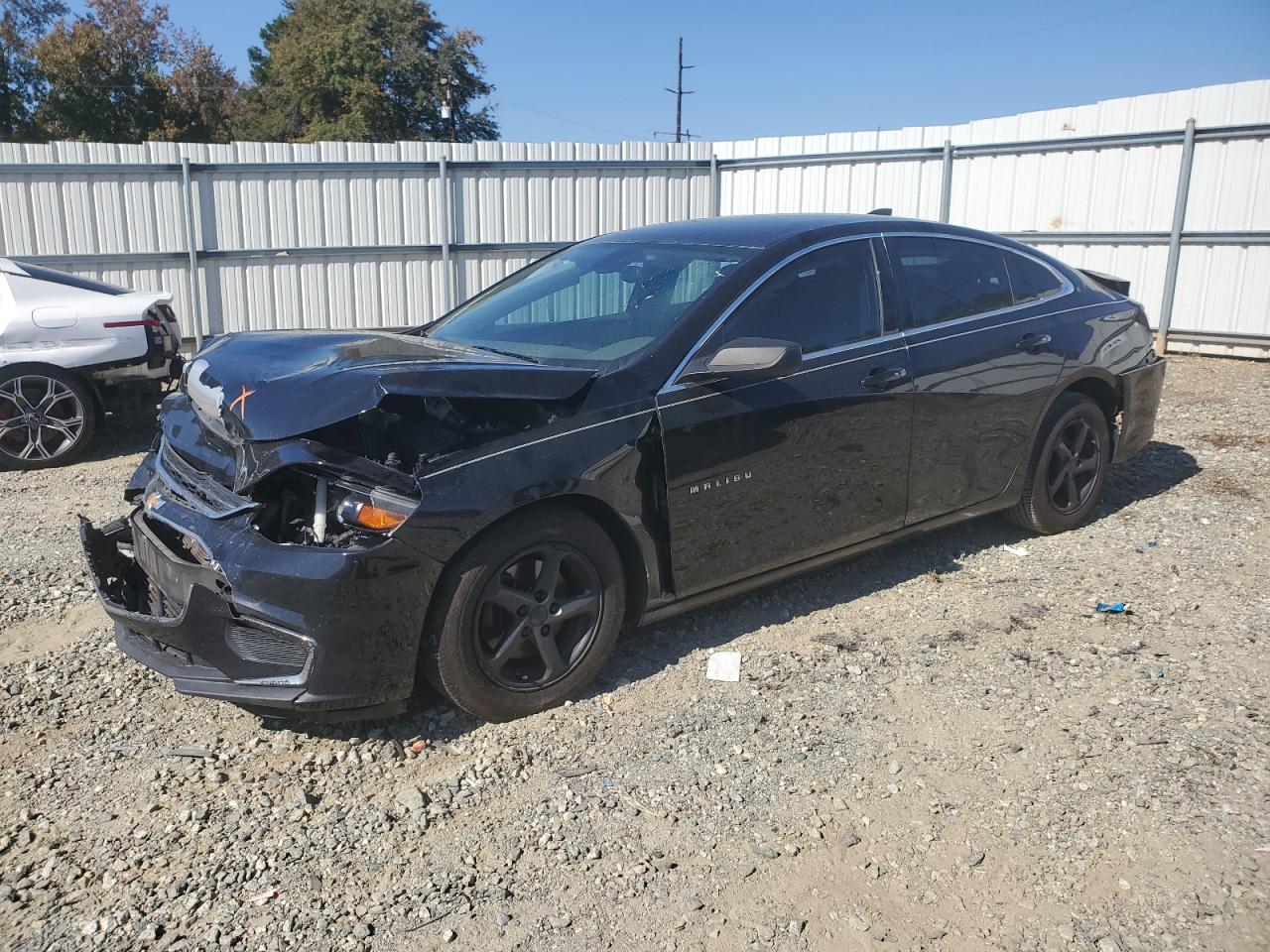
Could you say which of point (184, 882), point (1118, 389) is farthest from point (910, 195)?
point (184, 882)

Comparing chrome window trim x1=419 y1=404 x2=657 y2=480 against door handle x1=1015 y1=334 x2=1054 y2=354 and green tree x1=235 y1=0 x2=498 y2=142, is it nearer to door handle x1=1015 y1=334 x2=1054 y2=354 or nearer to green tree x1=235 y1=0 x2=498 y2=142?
door handle x1=1015 y1=334 x2=1054 y2=354

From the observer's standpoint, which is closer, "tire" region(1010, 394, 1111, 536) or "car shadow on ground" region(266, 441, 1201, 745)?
"car shadow on ground" region(266, 441, 1201, 745)

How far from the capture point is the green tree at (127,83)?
39.1 m

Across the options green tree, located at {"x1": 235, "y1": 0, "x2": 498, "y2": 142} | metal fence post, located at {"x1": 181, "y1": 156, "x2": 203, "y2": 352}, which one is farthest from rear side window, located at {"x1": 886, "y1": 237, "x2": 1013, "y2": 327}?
green tree, located at {"x1": 235, "y1": 0, "x2": 498, "y2": 142}

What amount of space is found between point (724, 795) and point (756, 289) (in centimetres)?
206

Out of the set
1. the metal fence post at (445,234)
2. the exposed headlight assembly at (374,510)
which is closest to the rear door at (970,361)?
the exposed headlight assembly at (374,510)

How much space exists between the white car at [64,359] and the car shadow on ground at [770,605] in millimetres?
4905

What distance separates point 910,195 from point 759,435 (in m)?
10.2

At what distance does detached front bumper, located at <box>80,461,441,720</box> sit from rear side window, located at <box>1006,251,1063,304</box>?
357 centimetres

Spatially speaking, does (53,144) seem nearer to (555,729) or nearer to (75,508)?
(75,508)

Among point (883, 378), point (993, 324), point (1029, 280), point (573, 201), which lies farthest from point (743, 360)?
point (573, 201)

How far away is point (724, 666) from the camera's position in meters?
4.18

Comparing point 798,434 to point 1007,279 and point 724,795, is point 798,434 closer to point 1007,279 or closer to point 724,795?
point 724,795

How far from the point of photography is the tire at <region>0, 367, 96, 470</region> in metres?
7.37
